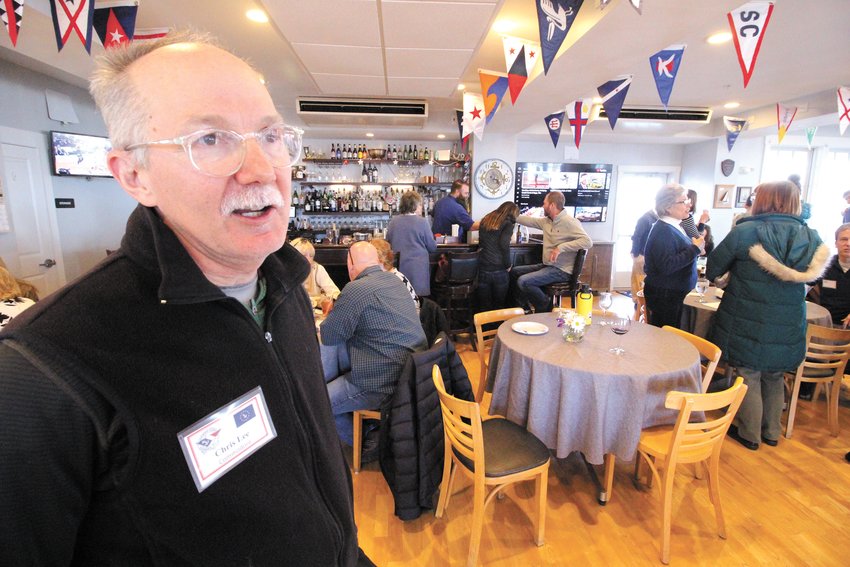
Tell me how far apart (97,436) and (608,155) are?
8.49 metres

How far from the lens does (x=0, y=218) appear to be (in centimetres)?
348

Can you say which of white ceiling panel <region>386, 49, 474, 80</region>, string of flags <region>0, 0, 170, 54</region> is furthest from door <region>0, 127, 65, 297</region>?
white ceiling panel <region>386, 49, 474, 80</region>

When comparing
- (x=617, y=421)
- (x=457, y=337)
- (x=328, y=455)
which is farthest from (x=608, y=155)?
(x=328, y=455)

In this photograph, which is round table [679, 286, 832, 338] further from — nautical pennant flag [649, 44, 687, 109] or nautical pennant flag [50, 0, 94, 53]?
nautical pennant flag [50, 0, 94, 53]

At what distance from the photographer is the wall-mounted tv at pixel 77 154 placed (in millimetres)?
4027

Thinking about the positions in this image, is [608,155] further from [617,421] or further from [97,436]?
[97,436]

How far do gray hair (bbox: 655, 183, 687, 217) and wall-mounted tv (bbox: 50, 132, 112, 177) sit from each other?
5.07 meters

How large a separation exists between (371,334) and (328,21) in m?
2.14

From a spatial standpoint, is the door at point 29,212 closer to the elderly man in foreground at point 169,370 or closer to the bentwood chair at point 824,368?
the elderly man in foreground at point 169,370

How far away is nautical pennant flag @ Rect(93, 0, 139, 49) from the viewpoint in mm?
2568

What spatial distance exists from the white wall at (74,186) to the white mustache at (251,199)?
3.82 m

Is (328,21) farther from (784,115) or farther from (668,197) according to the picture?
(784,115)

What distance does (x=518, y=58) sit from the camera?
3.29 m

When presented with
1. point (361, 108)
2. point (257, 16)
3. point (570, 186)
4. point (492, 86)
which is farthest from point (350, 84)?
point (570, 186)
